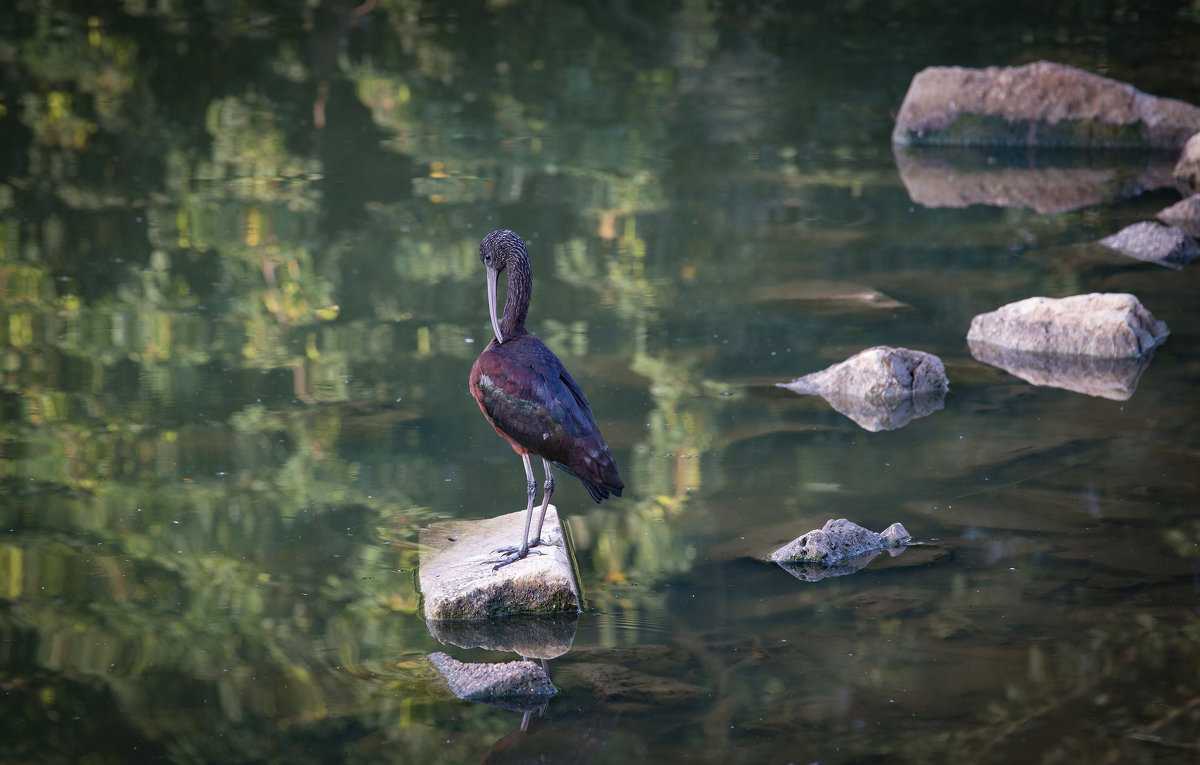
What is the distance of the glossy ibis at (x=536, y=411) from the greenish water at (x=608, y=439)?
Answer: 0.48 meters

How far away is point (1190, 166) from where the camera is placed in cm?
1160

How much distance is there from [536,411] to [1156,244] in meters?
6.34

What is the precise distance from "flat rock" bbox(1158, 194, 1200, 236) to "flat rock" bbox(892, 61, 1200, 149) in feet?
9.03

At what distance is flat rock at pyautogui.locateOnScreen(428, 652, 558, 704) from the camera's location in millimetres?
4328

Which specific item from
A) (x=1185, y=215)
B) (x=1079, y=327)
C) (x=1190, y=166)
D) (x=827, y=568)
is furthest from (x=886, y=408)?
(x=1190, y=166)

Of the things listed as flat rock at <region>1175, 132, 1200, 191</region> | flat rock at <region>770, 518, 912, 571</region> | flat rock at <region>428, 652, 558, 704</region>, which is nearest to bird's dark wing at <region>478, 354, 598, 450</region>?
flat rock at <region>428, 652, 558, 704</region>

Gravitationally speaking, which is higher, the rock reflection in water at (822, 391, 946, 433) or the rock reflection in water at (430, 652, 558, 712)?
the rock reflection in water at (822, 391, 946, 433)

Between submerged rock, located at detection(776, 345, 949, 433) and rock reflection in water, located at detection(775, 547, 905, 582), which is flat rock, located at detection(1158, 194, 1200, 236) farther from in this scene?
rock reflection in water, located at detection(775, 547, 905, 582)

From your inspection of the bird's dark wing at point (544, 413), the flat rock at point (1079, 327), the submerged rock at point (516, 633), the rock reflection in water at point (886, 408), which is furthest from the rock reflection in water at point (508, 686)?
the flat rock at point (1079, 327)

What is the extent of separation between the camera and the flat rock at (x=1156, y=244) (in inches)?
366

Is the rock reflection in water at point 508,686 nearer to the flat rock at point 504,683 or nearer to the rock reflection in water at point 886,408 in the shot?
the flat rock at point 504,683

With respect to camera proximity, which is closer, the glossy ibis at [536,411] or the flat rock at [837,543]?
the glossy ibis at [536,411]

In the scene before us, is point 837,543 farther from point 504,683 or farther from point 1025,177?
point 1025,177

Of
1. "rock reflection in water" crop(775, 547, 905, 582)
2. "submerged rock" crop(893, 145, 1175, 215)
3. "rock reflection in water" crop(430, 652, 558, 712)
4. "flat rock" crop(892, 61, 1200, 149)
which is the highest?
"flat rock" crop(892, 61, 1200, 149)
